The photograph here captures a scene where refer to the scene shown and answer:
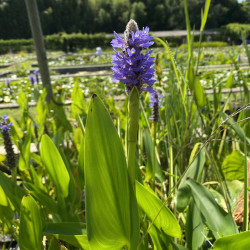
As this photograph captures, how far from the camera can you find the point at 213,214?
1.64ft

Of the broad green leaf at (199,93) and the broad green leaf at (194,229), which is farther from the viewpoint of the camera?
the broad green leaf at (199,93)

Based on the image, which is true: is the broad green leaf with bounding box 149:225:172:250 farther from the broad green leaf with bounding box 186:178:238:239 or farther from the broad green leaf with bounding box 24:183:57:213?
the broad green leaf with bounding box 24:183:57:213

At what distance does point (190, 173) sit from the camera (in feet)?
2.12

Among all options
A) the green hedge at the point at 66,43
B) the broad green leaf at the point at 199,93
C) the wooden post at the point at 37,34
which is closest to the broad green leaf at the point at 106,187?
the broad green leaf at the point at 199,93

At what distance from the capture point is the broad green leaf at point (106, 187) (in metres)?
0.29

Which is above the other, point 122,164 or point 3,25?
point 3,25

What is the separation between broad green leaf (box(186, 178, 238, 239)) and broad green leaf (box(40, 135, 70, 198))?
259mm

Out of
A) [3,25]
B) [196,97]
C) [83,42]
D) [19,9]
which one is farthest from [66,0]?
[196,97]

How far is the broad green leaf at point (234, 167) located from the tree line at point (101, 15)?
24.6 m

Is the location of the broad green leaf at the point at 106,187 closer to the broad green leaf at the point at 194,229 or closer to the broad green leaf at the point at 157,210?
the broad green leaf at the point at 157,210

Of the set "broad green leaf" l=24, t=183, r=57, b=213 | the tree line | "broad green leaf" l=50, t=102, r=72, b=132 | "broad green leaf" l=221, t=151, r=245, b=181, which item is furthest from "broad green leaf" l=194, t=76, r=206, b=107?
the tree line

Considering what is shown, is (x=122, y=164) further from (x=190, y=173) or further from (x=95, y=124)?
(x=190, y=173)

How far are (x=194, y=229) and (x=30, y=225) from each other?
0.31m

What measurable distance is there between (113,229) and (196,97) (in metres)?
0.77
